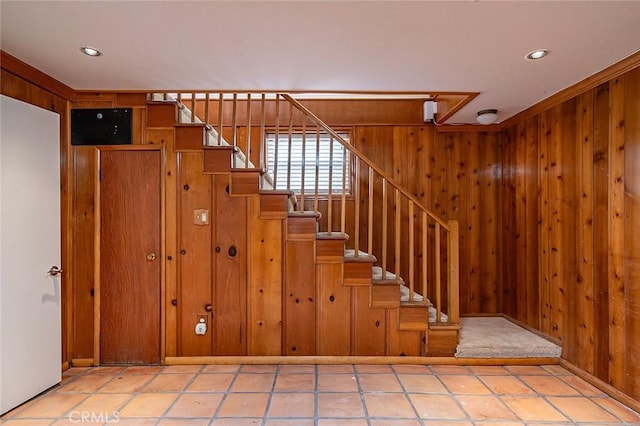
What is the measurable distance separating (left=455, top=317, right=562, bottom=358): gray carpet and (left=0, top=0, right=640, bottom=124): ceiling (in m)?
2.18

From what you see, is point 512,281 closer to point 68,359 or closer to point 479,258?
point 479,258

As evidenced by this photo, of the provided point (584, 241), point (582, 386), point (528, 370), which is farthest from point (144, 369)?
point (584, 241)

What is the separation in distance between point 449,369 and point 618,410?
1.09m

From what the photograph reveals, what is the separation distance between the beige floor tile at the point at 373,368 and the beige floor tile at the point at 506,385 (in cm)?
72

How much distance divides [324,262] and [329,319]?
1.68 ft

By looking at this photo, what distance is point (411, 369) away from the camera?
2.92 metres

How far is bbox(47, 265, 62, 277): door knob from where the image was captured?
8.52 ft

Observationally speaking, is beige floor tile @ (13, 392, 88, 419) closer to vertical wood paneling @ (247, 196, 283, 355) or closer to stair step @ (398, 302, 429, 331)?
vertical wood paneling @ (247, 196, 283, 355)

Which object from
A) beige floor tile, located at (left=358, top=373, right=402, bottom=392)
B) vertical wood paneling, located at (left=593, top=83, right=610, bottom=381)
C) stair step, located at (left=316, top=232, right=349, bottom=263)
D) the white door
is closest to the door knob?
the white door

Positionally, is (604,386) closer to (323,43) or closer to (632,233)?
(632,233)

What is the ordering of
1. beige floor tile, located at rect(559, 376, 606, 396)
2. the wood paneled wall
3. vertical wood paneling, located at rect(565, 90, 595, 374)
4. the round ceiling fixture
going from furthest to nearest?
1. the round ceiling fixture
2. vertical wood paneling, located at rect(565, 90, 595, 374)
3. beige floor tile, located at rect(559, 376, 606, 396)
4. the wood paneled wall

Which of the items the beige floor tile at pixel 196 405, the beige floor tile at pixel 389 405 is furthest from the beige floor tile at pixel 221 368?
the beige floor tile at pixel 389 405

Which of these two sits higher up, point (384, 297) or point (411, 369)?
point (384, 297)

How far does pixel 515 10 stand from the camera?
5.75 ft
